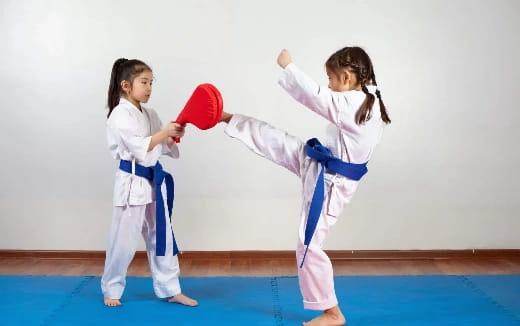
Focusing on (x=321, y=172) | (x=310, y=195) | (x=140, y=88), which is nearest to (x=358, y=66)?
(x=321, y=172)

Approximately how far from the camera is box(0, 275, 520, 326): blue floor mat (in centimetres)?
332

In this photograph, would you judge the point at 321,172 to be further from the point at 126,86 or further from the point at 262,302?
the point at 126,86

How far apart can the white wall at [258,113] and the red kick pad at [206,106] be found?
1336 millimetres

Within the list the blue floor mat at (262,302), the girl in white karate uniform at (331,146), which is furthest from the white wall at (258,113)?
the girl in white karate uniform at (331,146)

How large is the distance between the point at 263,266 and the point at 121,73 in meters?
1.78

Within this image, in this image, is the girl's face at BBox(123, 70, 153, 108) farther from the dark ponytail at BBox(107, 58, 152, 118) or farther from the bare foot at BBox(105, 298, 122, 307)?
the bare foot at BBox(105, 298, 122, 307)

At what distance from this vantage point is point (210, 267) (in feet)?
14.7

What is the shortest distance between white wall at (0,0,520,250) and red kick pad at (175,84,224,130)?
1.34 m

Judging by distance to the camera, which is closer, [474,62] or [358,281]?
[358,281]

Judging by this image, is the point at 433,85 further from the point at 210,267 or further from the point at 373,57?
the point at 210,267

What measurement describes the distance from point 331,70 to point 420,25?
1670 mm

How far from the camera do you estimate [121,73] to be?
3.47 metres

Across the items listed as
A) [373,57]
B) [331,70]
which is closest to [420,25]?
[373,57]

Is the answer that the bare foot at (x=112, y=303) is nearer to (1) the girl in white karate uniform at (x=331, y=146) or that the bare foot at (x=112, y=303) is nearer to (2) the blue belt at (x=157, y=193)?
(2) the blue belt at (x=157, y=193)
